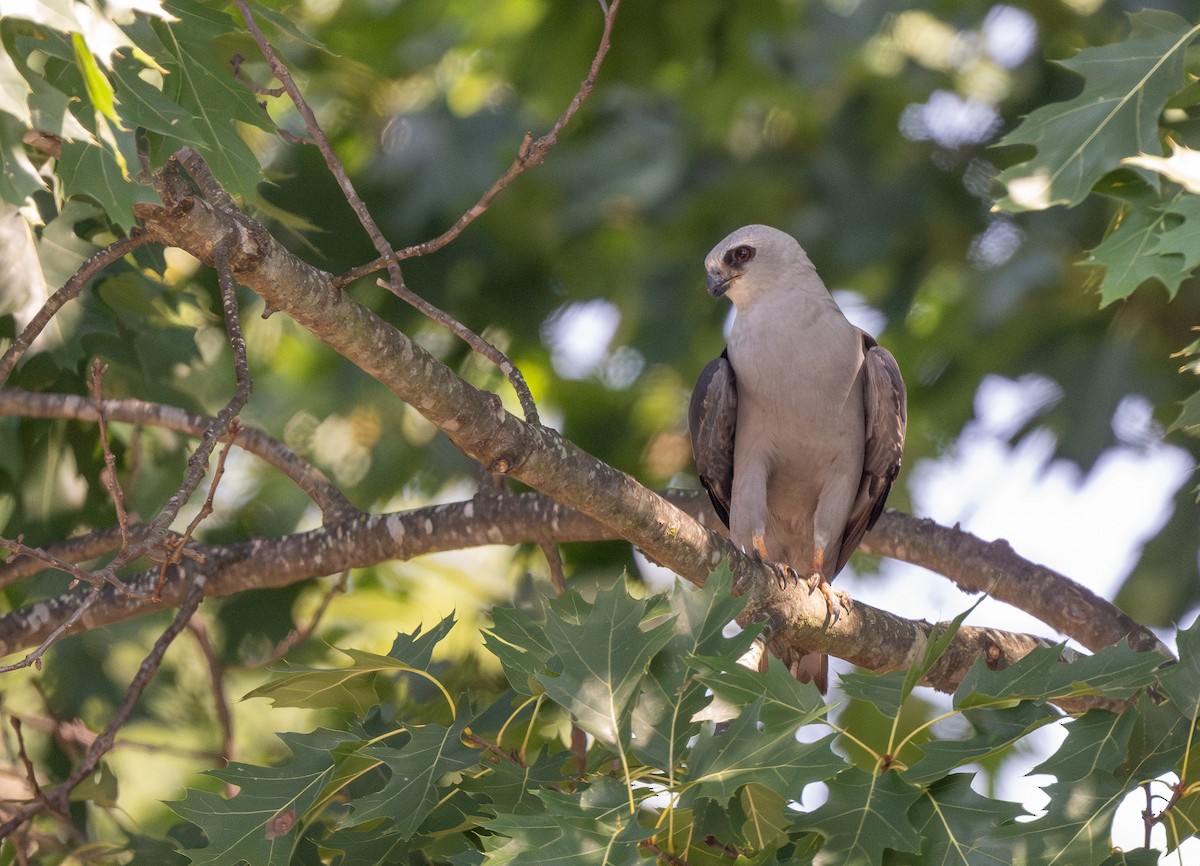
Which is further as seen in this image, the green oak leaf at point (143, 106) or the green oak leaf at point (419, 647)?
the green oak leaf at point (419, 647)

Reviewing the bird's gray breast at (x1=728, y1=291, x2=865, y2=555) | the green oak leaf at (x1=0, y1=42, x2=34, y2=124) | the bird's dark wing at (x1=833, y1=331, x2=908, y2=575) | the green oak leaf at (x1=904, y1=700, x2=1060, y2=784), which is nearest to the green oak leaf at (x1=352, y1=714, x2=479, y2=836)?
the green oak leaf at (x1=904, y1=700, x2=1060, y2=784)

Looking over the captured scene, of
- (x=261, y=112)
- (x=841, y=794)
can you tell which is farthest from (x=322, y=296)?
(x=841, y=794)

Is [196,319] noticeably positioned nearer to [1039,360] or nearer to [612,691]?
[612,691]

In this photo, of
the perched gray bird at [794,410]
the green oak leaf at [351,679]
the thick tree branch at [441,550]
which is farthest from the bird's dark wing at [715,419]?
the green oak leaf at [351,679]

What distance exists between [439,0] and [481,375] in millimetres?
3516

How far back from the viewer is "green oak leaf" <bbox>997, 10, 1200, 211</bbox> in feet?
12.1

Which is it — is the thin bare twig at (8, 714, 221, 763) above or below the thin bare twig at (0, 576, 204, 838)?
above

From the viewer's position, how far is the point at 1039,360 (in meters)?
7.90

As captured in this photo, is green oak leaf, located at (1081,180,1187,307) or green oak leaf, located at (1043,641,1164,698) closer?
green oak leaf, located at (1043,641,1164,698)

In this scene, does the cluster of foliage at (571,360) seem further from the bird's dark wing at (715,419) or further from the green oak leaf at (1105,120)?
the bird's dark wing at (715,419)

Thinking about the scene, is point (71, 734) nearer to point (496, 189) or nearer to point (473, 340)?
point (473, 340)

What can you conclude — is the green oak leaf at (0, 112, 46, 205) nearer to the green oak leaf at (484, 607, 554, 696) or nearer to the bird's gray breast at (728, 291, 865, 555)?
the green oak leaf at (484, 607, 554, 696)

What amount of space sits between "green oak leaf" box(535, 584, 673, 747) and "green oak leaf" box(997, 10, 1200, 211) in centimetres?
187

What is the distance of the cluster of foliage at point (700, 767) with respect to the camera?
2.42m
